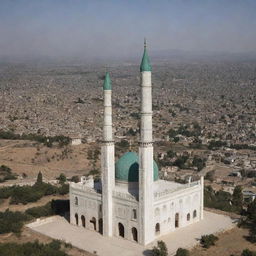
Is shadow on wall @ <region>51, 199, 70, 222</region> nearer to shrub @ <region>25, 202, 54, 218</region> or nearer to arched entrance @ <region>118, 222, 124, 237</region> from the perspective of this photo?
shrub @ <region>25, 202, 54, 218</region>

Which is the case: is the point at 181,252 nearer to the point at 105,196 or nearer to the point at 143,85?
the point at 105,196

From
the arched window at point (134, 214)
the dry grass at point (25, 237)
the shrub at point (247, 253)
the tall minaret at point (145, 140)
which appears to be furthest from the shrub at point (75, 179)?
the shrub at point (247, 253)

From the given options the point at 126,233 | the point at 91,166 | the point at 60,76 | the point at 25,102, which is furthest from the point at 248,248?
the point at 60,76

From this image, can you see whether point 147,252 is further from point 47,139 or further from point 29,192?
point 47,139

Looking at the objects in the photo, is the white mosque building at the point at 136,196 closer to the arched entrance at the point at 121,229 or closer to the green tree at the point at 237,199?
the arched entrance at the point at 121,229

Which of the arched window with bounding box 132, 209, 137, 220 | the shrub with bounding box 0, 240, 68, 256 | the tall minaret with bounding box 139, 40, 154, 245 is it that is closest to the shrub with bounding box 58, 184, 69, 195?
the shrub with bounding box 0, 240, 68, 256

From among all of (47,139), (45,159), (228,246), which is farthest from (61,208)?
(47,139)
